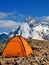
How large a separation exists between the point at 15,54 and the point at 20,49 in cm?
99

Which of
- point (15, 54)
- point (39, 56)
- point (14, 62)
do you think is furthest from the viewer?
point (15, 54)

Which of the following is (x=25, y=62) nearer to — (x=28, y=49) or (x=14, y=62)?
(x=14, y=62)

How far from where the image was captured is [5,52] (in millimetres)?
36250

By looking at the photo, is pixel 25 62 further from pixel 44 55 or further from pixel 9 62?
pixel 44 55

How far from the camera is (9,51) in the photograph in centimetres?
3600

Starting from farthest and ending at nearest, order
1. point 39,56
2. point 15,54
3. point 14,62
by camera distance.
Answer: point 15,54, point 39,56, point 14,62

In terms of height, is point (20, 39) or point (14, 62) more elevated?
point (20, 39)

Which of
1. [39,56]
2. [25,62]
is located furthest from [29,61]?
[39,56]

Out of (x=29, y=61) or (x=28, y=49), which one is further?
(x=28, y=49)

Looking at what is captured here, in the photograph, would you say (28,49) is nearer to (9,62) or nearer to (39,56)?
(39,56)

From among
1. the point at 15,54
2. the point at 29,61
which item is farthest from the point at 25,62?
the point at 15,54

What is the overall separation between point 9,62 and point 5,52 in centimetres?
665

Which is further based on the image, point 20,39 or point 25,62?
point 20,39

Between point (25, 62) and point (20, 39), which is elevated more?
point (20, 39)
